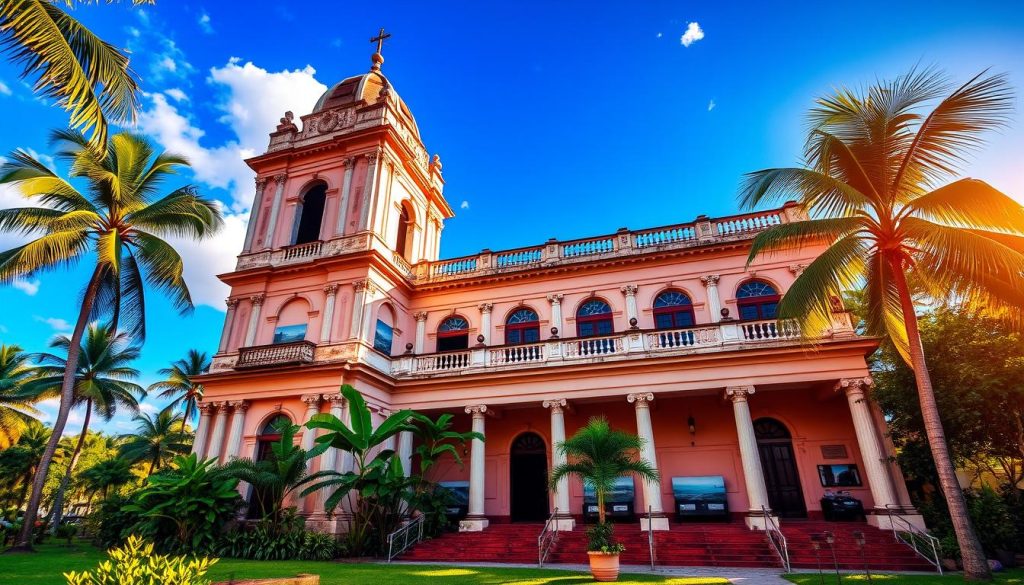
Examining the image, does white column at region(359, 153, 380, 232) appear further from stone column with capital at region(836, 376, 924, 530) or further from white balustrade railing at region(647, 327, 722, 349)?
stone column with capital at region(836, 376, 924, 530)

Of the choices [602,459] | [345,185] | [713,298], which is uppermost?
[345,185]

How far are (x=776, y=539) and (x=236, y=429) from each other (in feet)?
51.9

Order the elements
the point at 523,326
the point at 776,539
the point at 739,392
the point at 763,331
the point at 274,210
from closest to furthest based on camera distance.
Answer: the point at 776,539, the point at 739,392, the point at 763,331, the point at 523,326, the point at 274,210

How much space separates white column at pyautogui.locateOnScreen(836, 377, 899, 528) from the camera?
1210 cm

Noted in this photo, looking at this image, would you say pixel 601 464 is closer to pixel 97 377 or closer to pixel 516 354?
pixel 516 354

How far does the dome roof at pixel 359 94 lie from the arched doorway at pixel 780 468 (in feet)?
62.6

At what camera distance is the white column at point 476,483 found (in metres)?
14.6

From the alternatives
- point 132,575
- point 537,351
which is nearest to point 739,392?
point 537,351

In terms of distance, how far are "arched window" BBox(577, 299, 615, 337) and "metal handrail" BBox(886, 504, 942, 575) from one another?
890 centimetres

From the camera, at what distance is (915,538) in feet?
36.3

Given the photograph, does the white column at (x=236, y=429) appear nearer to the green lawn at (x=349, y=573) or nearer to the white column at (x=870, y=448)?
the green lawn at (x=349, y=573)

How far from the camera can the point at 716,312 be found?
16.7m

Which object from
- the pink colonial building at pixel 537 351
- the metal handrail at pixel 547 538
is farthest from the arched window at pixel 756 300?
the metal handrail at pixel 547 538

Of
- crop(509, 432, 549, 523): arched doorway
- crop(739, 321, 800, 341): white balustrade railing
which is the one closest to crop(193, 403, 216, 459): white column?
crop(509, 432, 549, 523): arched doorway
